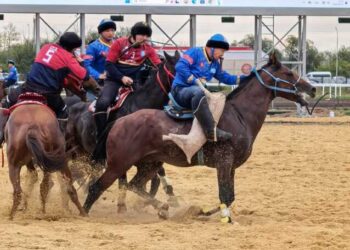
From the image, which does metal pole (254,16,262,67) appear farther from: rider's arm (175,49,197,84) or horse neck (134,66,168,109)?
rider's arm (175,49,197,84)

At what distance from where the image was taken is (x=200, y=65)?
30.0ft

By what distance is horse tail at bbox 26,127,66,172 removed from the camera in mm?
8406

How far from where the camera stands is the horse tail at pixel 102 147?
969 cm

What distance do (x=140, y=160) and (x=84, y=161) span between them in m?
1.73

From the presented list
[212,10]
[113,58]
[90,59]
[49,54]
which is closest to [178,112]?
[113,58]

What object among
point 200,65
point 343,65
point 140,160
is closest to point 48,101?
point 140,160

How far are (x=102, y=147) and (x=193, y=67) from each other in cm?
161

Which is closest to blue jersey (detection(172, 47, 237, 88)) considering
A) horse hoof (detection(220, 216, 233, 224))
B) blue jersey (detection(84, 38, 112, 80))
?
horse hoof (detection(220, 216, 233, 224))

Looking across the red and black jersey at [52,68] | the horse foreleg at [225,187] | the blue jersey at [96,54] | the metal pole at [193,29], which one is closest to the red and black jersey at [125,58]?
→ the blue jersey at [96,54]

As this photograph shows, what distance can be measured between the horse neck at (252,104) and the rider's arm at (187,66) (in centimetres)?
58

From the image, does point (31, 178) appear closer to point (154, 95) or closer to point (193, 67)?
point (154, 95)

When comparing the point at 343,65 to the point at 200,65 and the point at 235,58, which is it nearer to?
the point at 235,58

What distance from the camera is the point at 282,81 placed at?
30.8ft

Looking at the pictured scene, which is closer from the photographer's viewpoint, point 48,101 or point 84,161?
point 48,101
